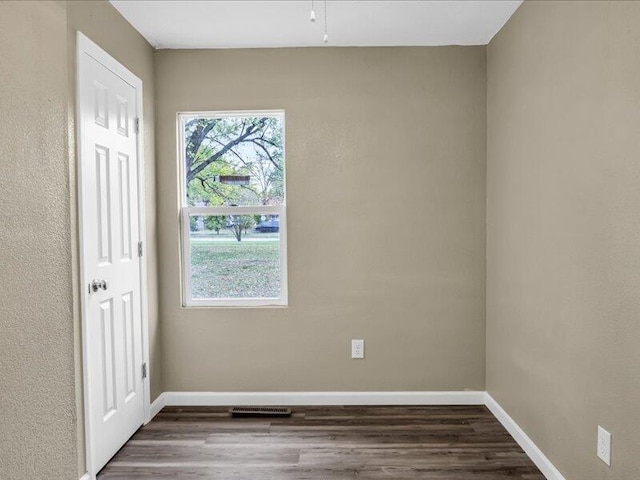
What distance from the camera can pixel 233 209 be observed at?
337 cm

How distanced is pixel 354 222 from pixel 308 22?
1315mm

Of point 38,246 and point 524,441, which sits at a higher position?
point 38,246

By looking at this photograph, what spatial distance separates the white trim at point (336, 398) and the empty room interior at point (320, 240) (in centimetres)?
2

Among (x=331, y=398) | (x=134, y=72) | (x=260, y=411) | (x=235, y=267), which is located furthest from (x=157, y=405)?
(x=134, y=72)

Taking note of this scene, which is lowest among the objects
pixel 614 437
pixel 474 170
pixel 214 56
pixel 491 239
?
pixel 614 437

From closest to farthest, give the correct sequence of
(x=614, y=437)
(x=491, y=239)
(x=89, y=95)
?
(x=614, y=437)
(x=89, y=95)
(x=491, y=239)

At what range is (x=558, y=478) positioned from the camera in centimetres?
226

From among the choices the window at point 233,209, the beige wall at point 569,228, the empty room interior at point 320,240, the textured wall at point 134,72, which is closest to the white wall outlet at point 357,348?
the empty room interior at point 320,240

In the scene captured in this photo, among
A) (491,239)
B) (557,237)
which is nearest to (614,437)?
(557,237)

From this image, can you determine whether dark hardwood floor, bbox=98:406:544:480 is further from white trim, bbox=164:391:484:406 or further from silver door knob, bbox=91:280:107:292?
silver door knob, bbox=91:280:107:292

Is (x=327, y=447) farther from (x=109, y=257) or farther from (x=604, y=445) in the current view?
(x=109, y=257)

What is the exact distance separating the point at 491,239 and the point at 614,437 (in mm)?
1548

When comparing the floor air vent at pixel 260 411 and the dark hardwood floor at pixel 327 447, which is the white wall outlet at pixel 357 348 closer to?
the dark hardwood floor at pixel 327 447

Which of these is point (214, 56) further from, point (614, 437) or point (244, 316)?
→ point (614, 437)
